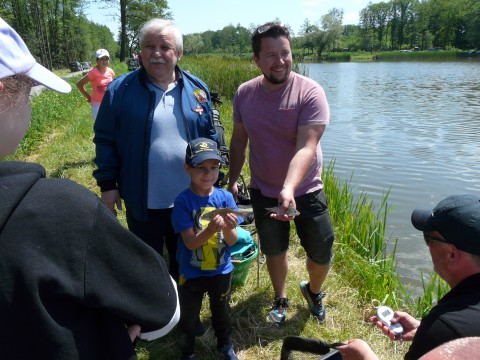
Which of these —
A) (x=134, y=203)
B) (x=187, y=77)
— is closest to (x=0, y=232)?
(x=134, y=203)

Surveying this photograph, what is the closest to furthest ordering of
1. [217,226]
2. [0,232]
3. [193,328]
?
[0,232]
[217,226]
[193,328]

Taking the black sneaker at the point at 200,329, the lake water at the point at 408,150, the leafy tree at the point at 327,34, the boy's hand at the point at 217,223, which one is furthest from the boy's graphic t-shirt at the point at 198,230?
the leafy tree at the point at 327,34

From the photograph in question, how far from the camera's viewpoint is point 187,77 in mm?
2885

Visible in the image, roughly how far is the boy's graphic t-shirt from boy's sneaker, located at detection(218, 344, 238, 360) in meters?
0.59

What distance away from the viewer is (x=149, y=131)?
8.61ft

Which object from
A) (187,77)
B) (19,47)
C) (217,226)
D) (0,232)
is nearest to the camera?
(0,232)

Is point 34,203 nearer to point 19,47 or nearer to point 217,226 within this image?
point 19,47

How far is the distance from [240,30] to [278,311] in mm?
144241

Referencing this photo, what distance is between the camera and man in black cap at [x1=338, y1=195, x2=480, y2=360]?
57.2 inches

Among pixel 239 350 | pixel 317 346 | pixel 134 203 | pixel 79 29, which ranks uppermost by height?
pixel 79 29

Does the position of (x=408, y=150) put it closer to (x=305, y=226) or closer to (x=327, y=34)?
(x=305, y=226)

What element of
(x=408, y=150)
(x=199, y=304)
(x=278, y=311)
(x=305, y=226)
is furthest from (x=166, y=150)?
(x=408, y=150)

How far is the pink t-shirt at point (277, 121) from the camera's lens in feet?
9.07

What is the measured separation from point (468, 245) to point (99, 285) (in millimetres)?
1394
